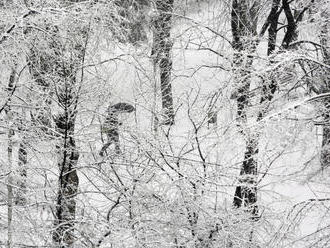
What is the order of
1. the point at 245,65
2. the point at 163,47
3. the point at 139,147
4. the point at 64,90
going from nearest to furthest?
1. the point at 139,147
2. the point at 64,90
3. the point at 245,65
4. the point at 163,47

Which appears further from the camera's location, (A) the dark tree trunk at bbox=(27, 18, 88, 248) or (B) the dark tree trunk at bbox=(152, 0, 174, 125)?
(B) the dark tree trunk at bbox=(152, 0, 174, 125)

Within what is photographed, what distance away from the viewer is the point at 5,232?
923cm

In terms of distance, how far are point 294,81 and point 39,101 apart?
4317 millimetres

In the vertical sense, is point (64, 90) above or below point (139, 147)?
above

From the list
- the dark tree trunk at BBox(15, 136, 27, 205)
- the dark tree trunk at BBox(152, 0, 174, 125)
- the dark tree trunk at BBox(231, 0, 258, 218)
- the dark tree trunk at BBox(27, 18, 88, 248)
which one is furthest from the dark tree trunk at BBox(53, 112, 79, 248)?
the dark tree trunk at BBox(152, 0, 174, 125)

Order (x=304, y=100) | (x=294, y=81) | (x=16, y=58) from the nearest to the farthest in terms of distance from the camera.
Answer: (x=304, y=100) < (x=16, y=58) < (x=294, y=81)

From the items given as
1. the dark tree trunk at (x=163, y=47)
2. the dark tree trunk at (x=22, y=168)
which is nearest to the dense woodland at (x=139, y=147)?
the dark tree trunk at (x=22, y=168)

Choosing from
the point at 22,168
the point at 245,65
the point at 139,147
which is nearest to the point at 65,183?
the point at 22,168

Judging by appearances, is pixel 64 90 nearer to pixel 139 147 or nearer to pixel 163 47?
pixel 139 147

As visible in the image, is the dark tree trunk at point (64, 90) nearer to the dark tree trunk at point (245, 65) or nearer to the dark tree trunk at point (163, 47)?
the dark tree trunk at point (245, 65)

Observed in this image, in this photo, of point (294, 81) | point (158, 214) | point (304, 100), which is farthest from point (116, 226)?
point (294, 81)

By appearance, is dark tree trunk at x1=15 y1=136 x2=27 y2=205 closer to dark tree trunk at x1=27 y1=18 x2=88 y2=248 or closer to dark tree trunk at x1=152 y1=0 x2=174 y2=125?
dark tree trunk at x1=27 y1=18 x2=88 y2=248

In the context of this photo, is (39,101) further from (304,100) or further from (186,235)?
(304,100)

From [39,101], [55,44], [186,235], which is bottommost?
[186,235]
